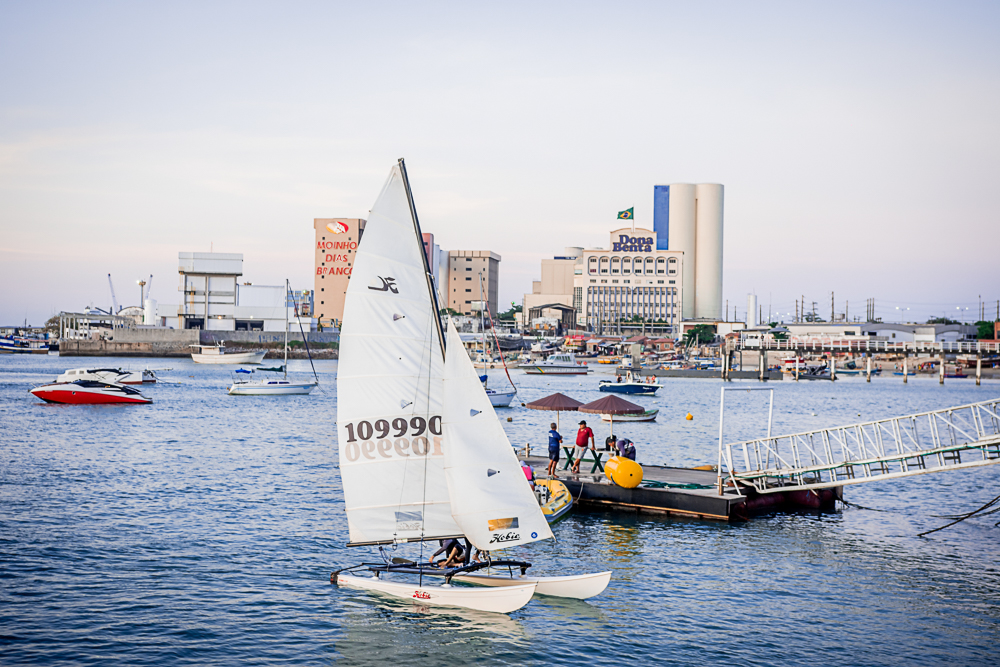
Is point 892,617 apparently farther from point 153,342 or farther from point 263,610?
point 153,342

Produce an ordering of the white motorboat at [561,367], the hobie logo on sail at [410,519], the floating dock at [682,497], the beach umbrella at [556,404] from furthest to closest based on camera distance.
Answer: the white motorboat at [561,367] < the beach umbrella at [556,404] < the floating dock at [682,497] < the hobie logo on sail at [410,519]

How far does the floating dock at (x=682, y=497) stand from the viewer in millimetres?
29422

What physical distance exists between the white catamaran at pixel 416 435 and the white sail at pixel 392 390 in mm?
24

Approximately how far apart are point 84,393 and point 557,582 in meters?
72.8

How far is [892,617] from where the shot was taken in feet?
65.1

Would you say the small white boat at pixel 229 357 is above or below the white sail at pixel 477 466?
below

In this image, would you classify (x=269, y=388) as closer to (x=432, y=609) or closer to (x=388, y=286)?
(x=432, y=609)

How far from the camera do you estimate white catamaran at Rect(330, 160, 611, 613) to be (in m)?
17.8

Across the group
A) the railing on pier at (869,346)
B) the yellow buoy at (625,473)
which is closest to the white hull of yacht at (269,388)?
the yellow buoy at (625,473)

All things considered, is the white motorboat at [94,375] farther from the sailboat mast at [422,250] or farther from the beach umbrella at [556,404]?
the sailboat mast at [422,250]

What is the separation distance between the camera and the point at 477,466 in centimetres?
1778

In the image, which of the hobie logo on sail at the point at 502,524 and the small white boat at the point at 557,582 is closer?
the hobie logo on sail at the point at 502,524

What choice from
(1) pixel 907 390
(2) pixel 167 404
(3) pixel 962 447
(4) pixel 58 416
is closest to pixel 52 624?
(3) pixel 962 447

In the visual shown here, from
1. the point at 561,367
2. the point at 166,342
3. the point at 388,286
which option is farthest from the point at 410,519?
the point at 166,342
